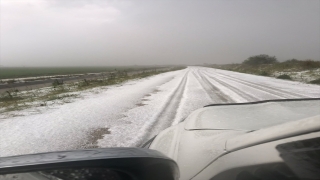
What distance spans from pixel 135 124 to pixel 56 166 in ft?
15.0

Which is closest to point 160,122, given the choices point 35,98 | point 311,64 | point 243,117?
point 243,117

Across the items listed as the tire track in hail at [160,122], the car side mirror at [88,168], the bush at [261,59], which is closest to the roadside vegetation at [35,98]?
the tire track in hail at [160,122]

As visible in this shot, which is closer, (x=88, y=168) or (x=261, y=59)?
(x=88, y=168)

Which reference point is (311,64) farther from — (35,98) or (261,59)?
(261,59)

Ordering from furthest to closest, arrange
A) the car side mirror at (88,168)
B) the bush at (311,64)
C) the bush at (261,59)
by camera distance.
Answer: the bush at (261,59)
the bush at (311,64)
the car side mirror at (88,168)

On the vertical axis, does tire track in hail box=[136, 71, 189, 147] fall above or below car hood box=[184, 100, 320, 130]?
below

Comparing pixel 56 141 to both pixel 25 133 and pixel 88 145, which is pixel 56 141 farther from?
pixel 25 133

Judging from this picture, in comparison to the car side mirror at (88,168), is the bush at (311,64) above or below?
below

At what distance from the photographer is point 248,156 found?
1.39 meters

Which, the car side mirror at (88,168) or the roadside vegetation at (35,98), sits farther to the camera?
the roadside vegetation at (35,98)

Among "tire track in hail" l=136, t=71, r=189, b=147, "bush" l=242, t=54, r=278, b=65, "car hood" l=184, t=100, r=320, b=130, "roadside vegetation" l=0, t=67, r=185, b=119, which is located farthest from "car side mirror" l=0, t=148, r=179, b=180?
"bush" l=242, t=54, r=278, b=65

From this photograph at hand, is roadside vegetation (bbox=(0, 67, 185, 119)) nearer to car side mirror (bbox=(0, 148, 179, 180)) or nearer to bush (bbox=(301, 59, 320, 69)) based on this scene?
car side mirror (bbox=(0, 148, 179, 180))

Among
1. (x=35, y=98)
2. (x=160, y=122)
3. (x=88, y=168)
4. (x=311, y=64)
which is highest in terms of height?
(x=88, y=168)

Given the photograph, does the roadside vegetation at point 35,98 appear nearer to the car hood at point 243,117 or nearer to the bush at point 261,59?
the car hood at point 243,117
